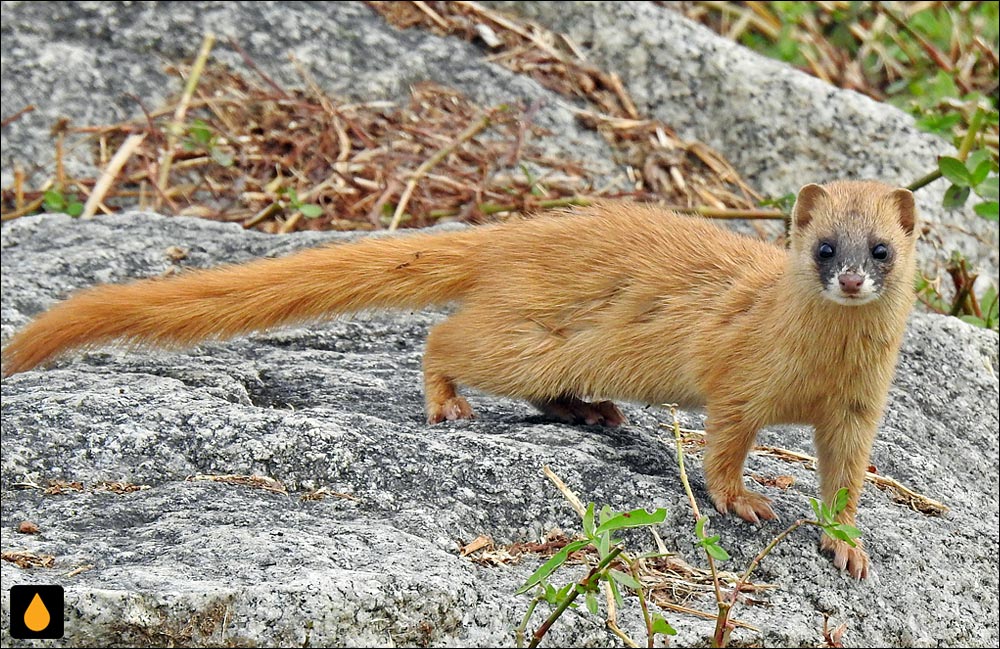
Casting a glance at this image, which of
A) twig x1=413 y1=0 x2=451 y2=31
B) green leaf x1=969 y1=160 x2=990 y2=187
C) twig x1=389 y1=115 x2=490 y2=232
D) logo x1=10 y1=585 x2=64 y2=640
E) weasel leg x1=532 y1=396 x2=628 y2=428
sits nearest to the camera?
logo x1=10 y1=585 x2=64 y2=640

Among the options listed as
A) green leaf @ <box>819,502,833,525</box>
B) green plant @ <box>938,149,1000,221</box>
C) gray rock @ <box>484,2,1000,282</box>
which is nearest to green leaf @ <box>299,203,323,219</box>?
gray rock @ <box>484,2,1000,282</box>

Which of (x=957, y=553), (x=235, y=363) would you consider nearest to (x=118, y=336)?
(x=235, y=363)

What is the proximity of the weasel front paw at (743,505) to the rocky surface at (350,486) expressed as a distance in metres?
0.04

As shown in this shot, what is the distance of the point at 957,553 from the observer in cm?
323

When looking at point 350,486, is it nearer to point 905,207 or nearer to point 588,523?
point 588,523

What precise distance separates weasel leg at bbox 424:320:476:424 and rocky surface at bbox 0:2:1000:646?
6 cm

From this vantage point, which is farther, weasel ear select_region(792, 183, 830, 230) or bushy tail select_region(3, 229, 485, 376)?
bushy tail select_region(3, 229, 485, 376)

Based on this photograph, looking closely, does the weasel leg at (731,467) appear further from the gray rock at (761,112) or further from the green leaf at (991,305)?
the gray rock at (761,112)

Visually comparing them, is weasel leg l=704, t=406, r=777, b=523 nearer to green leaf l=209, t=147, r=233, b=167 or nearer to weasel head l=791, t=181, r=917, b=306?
weasel head l=791, t=181, r=917, b=306

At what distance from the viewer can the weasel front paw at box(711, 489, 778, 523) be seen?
10.2 ft

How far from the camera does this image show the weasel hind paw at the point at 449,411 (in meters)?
3.46

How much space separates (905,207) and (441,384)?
1.28 metres

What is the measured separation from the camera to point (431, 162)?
585cm

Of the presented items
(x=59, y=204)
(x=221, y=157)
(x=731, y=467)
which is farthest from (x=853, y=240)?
(x=59, y=204)
